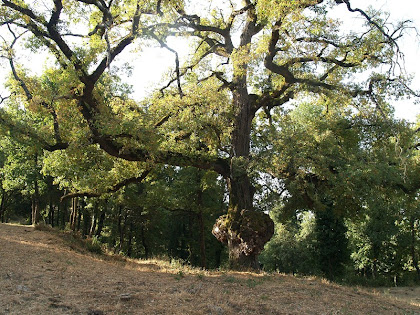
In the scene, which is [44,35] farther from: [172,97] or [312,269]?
[312,269]

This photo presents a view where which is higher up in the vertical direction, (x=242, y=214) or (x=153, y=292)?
(x=242, y=214)

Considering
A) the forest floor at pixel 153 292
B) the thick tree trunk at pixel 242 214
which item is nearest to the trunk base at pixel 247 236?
the thick tree trunk at pixel 242 214

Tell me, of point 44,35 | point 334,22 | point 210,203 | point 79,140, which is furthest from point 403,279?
point 44,35

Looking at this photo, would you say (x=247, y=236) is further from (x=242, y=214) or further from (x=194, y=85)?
(x=194, y=85)

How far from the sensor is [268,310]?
297 inches

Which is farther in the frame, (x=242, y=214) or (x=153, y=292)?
(x=242, y=214)

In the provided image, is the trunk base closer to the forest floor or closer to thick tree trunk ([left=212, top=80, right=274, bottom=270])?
thick tree trunk ([left=212, top=80, right=274, bottom=270])

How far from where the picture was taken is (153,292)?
324 inches

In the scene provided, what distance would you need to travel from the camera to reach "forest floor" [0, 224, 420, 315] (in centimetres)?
695

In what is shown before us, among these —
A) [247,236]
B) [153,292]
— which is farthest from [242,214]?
[153,292]

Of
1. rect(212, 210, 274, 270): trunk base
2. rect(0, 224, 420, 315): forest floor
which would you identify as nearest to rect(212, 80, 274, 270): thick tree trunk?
rect(212, 210, 274, 270): trunk base

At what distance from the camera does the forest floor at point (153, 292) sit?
695 cm

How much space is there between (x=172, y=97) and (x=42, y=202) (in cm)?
2705

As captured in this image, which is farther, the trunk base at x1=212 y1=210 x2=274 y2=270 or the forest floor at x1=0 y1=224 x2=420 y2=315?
the trunk base at x1=212 y1=210 x2=274 y2=270
